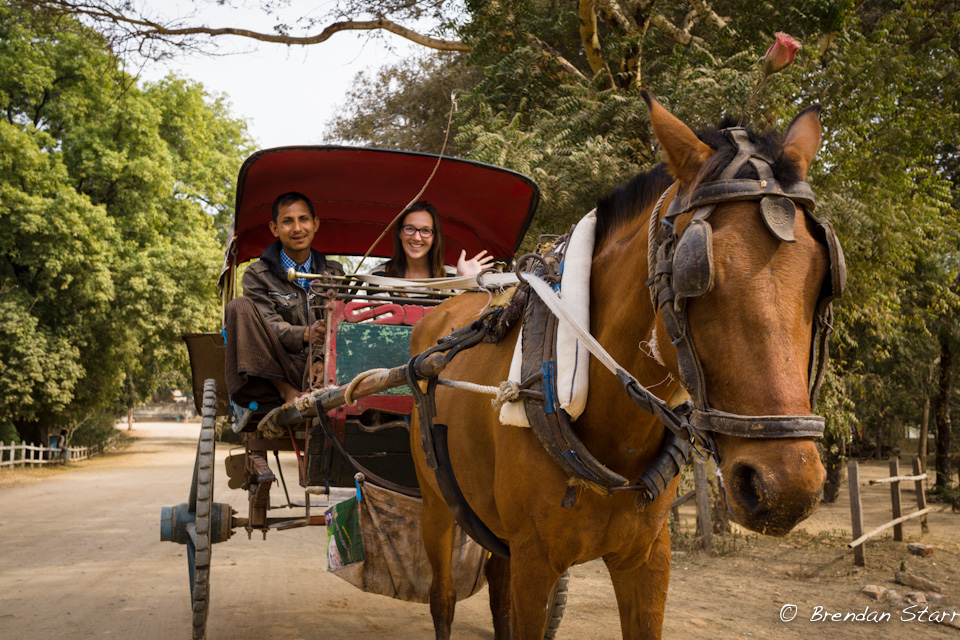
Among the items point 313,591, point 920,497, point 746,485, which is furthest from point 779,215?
point 920,497

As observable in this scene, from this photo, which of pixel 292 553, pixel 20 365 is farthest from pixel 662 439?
pixel 20 365

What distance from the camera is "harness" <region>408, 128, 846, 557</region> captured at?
1597mm

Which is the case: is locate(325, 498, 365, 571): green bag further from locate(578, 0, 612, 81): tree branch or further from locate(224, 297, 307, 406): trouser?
locate(578, 0, 612, 81): tree branch

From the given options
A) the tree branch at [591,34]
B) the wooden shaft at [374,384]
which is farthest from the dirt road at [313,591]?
the tree branch at [591,34]

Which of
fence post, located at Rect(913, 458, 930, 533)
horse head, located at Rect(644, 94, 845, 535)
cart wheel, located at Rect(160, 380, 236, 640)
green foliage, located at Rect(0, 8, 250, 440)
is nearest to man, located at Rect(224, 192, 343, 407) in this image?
cart wheel, located at Rect(160, 380, 236, 640)

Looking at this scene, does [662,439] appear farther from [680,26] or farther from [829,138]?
[680,26]

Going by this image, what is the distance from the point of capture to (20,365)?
1599 centimetres

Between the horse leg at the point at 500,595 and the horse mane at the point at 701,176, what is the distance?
214cm

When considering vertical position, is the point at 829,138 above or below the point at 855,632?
above

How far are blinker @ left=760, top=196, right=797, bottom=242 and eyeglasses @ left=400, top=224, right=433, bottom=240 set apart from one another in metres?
3.11

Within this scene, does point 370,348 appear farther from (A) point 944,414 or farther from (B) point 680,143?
(A) point 944,414

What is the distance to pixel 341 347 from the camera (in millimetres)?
3916

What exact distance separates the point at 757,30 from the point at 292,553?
832 centimetres

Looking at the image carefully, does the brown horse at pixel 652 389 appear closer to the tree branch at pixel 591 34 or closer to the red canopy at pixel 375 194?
the red canopy at pixel 375 194
